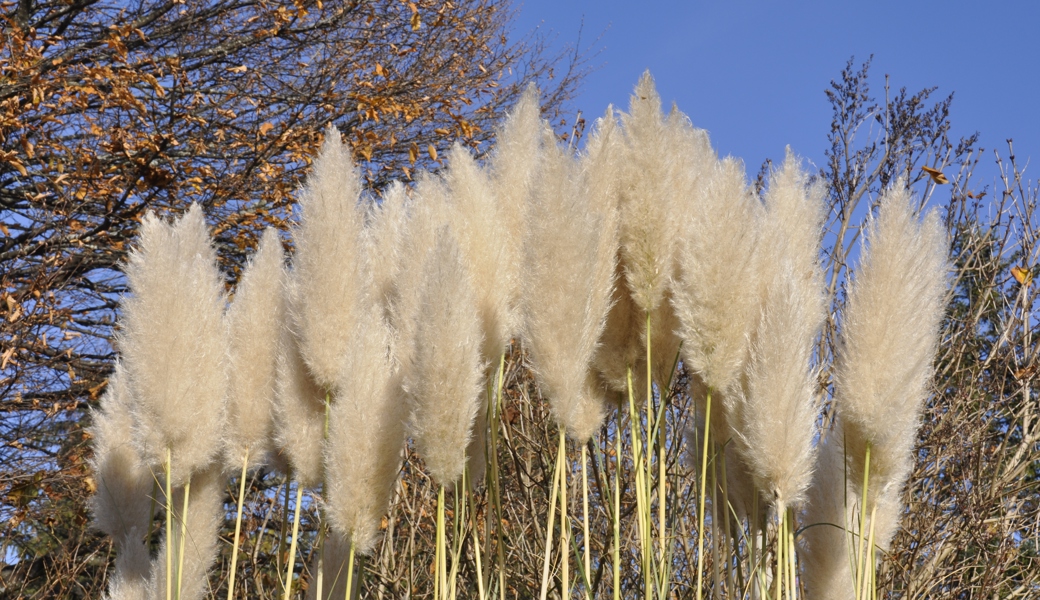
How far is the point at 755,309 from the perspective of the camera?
1.95 m

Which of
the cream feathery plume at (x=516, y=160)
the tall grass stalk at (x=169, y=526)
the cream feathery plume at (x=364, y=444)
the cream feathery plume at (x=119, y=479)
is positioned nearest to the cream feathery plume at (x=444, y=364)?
the cream feathery plume at (x=364, y=444)

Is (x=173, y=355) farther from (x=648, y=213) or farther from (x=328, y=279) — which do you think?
(x=648, y=213)

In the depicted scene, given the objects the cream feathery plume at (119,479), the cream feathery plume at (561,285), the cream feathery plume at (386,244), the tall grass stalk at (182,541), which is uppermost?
the cream feathery plume at (386,244)

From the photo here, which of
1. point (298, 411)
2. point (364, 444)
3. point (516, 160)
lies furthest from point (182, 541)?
point (516, 160)

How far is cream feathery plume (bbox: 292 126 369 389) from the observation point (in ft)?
6.54

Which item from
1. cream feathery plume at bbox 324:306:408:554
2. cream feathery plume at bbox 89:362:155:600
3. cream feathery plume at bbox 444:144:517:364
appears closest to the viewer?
cream feathery plume at bbox 324:306:408:554

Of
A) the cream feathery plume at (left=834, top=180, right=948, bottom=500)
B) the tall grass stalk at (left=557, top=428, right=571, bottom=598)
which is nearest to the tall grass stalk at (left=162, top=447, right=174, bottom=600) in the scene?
the tall grass stalk at (left=557, top=428, right=571, bottom=598)

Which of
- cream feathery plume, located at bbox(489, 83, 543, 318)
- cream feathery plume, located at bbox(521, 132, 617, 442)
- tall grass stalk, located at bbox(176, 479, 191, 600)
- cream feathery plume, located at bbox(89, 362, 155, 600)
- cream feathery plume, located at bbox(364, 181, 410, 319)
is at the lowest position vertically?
tall grass stalk, located at bbox(176, 479, 191, 600)

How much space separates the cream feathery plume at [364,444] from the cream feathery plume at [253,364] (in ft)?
1.21

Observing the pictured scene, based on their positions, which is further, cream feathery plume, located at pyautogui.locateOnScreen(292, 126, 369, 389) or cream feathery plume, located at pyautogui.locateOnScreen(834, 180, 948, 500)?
cream feathery plume, located at pyautogui.locateOnScreen(292, 126, 369, 389)

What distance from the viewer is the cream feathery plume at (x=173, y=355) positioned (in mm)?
2020

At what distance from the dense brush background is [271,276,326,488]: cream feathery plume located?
3.98 feet

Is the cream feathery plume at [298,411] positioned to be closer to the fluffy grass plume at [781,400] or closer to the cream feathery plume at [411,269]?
the cream feathery plume at [411,269]

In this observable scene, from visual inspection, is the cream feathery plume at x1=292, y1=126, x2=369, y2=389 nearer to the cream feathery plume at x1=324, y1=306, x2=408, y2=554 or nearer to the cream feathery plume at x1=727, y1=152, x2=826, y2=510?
the cream feathery plume at x1=324, y1=306, x2=408, y2=554
